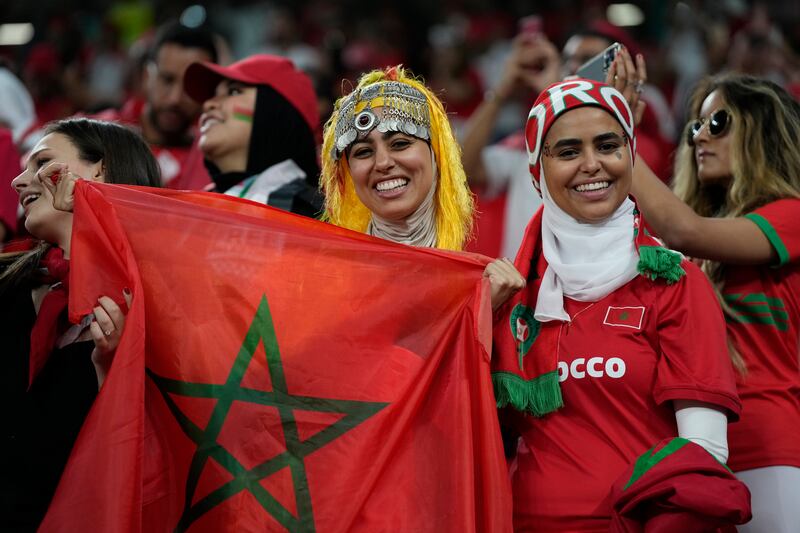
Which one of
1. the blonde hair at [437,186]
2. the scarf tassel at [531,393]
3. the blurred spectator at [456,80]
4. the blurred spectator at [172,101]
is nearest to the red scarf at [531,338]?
the scarf tassel at [531,393]

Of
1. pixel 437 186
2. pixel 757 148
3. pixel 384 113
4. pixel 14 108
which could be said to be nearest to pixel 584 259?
pixel 437 186

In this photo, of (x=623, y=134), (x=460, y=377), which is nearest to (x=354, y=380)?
(x=460, y=377)

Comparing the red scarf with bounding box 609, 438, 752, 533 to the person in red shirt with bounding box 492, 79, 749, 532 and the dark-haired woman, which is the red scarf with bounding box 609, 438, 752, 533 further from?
the dark-haired woman

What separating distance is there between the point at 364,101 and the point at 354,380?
970 millimetres

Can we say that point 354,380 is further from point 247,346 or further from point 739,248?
point 739,248

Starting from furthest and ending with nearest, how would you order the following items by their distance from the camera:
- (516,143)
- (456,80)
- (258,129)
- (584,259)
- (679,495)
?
(456,80)
(516,143)
(258,129)
(584,259)
(679,495)

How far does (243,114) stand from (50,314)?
5.32 feet

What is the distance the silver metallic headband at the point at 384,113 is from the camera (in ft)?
11.3

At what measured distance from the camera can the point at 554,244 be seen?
124 inches

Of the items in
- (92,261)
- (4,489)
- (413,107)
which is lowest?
(4,489)

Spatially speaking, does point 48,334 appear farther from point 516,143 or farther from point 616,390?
point 516,143

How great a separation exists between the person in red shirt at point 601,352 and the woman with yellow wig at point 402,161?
394 mm

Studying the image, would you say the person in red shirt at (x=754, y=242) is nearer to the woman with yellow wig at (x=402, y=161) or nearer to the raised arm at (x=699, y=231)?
the raised arm at (x=699, y=231)

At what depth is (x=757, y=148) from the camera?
12.3 ft
